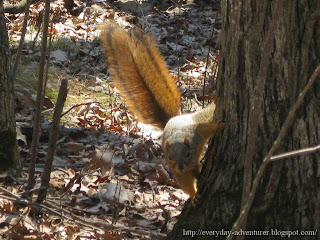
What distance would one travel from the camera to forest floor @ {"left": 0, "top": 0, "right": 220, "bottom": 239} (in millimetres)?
3150

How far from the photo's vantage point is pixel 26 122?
179 inches

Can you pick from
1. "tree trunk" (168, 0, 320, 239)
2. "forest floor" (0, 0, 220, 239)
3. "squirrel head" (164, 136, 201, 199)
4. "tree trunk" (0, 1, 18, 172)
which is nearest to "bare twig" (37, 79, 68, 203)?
"forest floor" (0, 0, 220, 239)

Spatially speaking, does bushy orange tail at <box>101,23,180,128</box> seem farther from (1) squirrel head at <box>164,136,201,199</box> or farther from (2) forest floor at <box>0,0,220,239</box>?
(1) squirrel head at <box>164,136,201,199</box>

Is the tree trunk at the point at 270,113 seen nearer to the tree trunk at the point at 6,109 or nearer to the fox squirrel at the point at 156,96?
the fox squirrel at the point at 156,96

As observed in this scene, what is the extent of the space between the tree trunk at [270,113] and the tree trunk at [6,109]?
4.75 feet

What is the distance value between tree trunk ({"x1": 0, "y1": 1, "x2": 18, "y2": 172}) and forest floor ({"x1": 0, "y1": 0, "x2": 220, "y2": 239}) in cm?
15

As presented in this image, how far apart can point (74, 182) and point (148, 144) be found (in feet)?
3.18

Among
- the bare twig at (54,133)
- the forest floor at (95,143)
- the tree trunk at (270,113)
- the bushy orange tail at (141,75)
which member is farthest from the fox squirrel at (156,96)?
the bare twig at (54,133)

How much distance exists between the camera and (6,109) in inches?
135

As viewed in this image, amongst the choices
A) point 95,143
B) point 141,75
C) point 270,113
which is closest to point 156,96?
point 141,75

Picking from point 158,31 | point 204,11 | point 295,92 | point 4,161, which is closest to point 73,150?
point 4,161

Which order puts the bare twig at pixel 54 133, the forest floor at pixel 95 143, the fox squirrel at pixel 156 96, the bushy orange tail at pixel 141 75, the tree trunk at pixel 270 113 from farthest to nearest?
the bushy orange tail at pixel 141 75 → the fox squirrel at pixel 156 96 → the forest floor at pixel 95 143 → the bare twig at pixel 54 133 → the tree trunk at pixel 270 113

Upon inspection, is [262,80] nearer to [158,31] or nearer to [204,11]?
[158,31]

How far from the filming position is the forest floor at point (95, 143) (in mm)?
3150
